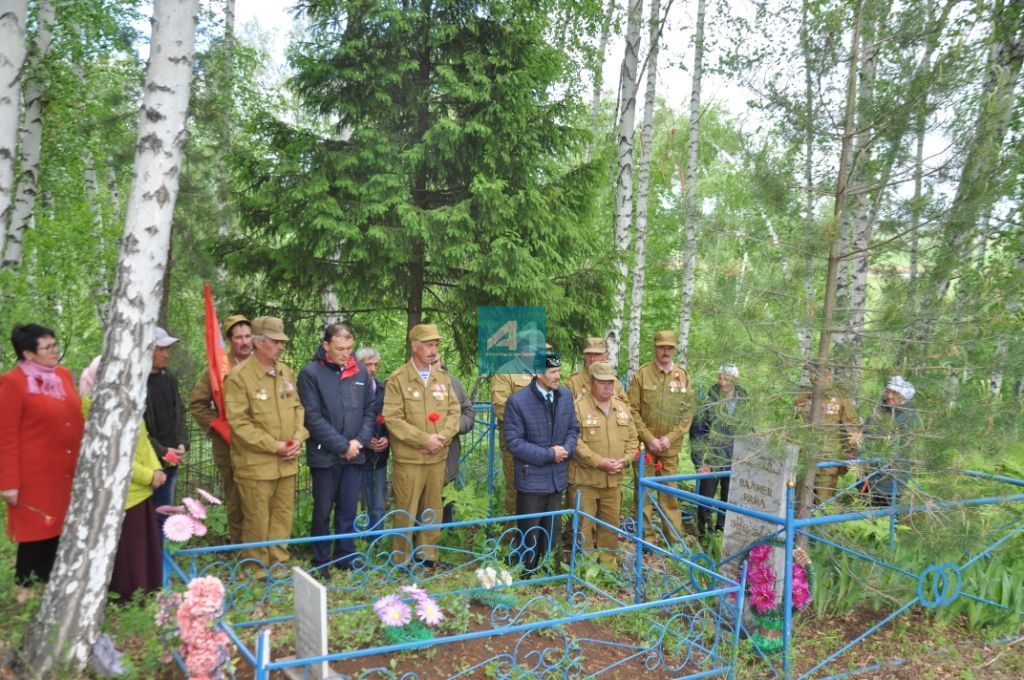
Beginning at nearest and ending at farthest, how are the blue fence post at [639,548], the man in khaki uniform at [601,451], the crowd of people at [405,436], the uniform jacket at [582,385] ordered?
the crowd of people at [405,436]
the blue fence post at [639,548]
the man in khaki uniform at [601,451]
the uniform jacket at [582,385]

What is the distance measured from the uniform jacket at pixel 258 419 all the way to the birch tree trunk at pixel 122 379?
5.74 ft

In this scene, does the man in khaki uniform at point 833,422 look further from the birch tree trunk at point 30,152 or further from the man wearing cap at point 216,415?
the birch tree trunk at point 30,152

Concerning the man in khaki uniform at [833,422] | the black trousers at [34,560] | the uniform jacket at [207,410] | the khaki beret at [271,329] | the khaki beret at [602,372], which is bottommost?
the black trousers at [34,560]

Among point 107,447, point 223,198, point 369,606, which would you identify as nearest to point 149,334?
point 107,447

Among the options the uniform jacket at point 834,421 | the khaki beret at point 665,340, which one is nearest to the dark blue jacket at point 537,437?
the khaki beret at point 665,340

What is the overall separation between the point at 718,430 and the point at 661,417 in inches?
60.5

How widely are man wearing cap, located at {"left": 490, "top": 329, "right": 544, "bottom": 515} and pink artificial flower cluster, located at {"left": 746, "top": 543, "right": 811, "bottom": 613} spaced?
2547 mm

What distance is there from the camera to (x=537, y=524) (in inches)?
240

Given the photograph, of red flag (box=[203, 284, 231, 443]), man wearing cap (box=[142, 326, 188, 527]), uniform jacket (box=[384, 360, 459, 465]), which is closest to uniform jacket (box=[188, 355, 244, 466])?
man wearing cap (box=[142, 326, 188, 527])

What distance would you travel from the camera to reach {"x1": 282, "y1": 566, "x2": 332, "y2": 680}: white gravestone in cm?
323

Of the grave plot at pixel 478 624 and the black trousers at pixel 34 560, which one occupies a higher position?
the black trousers at pixel 34 560

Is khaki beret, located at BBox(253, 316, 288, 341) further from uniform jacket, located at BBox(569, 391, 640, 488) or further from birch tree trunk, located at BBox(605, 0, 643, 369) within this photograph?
birch tree trunk, located at BBox(605, 0, 643, 369)

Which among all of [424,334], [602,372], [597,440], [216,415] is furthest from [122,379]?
[597,440]

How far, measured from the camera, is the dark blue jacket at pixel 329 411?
5.76m
